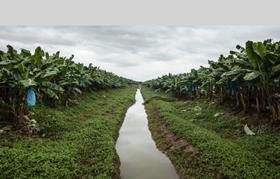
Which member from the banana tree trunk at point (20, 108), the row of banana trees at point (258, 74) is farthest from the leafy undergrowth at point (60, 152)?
the row of banana trees at point (258, 74)

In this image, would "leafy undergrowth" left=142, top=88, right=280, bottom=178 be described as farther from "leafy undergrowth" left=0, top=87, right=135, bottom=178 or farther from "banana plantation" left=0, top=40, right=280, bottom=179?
"leafy undergrowth" left=0, top=87, right=135, bottom=178

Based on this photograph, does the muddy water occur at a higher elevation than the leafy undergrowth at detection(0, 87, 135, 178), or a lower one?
lower

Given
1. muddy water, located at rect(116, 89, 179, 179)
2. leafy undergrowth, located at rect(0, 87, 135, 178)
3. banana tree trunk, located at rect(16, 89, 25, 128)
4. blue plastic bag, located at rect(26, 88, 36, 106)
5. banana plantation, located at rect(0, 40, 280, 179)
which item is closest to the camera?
leafy undergrowth, located at rect(0, 87, 135, 178)

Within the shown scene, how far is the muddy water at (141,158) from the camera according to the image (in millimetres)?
9227

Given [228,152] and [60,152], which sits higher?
[60,152]

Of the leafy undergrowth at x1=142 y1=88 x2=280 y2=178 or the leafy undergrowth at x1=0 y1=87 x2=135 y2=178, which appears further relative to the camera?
the leafy undergrowth at x1=142 y1=88 x2=280 y2=178

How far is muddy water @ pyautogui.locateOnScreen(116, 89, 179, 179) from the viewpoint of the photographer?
30.3 ft

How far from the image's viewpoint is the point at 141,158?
1098 cm

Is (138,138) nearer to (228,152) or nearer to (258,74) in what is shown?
(228,152)

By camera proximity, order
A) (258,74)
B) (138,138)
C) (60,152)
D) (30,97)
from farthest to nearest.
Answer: (138,138) → (30,97) → (258,74) → (60,152)

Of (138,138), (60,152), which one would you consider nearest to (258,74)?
(138,138)

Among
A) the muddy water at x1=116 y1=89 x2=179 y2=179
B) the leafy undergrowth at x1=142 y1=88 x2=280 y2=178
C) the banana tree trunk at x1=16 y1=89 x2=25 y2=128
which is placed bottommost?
the muddy water at x1=116 y1=89 x2=179 y2=179

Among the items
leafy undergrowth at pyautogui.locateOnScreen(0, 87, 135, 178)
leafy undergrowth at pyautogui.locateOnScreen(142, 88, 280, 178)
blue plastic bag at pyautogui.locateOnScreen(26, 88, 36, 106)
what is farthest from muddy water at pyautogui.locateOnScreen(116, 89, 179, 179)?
blue plastic bag at pyautogui.locateOnScreen(26, 88, 36, 106)

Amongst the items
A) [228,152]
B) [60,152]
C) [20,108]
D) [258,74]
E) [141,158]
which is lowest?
[141,158]
